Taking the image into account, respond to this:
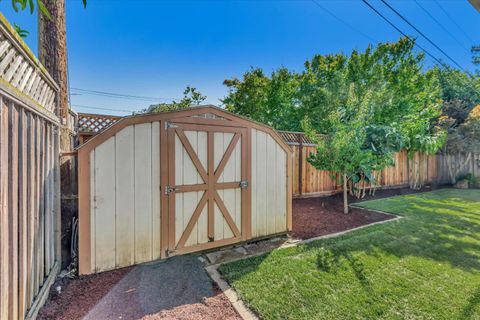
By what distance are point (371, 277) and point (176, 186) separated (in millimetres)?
2931

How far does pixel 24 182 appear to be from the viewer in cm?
181

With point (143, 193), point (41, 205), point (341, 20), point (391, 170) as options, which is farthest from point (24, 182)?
point (391, 170)

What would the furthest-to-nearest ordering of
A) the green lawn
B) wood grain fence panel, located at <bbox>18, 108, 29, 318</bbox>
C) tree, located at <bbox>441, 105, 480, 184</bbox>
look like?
tree, located at <bbox>441, 105, 480, 184</bbox> → the green lawn → wood grain fence panel, located at <bbox>18, 108, 29, 318</bbox>

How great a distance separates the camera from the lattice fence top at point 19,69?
1529 millimetres

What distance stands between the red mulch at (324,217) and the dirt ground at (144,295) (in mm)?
2270

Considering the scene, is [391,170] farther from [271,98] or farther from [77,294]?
[77,294]

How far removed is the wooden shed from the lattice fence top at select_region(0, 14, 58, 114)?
30.5 inches

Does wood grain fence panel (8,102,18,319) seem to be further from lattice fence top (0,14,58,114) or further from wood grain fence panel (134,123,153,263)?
wood grain fence panel (134,123,153,263)

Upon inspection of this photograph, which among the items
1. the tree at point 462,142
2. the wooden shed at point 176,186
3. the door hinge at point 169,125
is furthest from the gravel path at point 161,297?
the tree at point 462,142

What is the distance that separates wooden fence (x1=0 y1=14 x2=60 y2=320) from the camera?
148 cm

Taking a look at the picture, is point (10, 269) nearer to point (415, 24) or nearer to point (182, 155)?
point (182, 155)

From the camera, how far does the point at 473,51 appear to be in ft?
58.2

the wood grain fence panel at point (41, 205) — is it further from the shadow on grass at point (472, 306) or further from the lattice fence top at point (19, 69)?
the shadow on grass at point (472, 306)

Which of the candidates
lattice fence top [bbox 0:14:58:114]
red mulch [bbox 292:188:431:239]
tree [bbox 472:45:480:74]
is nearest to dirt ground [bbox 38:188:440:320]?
lattice fence top [bbox 0:14:58:114]
